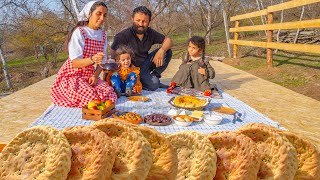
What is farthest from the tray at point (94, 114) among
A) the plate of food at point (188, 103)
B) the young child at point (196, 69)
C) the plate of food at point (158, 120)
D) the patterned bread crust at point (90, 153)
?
the young child at point (196, 69)

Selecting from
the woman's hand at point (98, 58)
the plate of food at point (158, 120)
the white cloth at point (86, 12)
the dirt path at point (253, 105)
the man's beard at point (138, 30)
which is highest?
the white cloth at point (86, 12)

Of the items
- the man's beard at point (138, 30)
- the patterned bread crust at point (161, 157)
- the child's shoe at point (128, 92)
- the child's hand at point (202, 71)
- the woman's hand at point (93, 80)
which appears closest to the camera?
the patterned bread crust at point (161, 157)

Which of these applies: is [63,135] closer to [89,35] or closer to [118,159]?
[118,159]

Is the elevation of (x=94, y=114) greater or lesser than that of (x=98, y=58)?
lesser

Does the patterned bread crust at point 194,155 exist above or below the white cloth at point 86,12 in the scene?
below

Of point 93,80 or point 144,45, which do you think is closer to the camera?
point 93,80

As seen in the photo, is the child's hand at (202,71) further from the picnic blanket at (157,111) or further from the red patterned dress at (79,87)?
the red patterned dress at (79,87)

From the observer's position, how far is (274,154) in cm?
150

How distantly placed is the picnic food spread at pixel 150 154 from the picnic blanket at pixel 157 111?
1990mm

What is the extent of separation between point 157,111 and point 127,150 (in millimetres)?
3046

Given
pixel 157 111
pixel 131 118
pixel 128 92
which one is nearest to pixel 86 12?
pixel 128 92

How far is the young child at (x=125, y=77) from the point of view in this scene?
5.65 m

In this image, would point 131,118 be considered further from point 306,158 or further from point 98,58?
point 306,158

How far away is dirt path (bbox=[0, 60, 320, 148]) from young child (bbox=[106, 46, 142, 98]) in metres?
1.41
